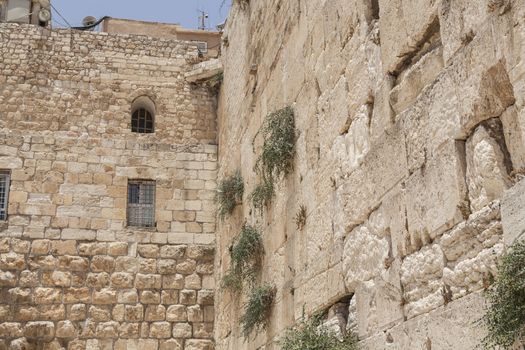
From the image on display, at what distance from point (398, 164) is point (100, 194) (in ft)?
23.0

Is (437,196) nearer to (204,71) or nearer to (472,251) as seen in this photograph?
(472,251)

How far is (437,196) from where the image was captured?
3.83m

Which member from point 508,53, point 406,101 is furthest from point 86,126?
Answer: point 508,53

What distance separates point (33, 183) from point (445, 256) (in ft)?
25.9

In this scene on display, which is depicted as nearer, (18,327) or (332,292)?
(332,292)

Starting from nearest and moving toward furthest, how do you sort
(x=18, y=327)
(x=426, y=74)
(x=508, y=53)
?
(x=508, y=53)
(x=426, y=74)
(x=18, y=327)

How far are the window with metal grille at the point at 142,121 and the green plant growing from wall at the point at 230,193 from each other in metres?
2.38

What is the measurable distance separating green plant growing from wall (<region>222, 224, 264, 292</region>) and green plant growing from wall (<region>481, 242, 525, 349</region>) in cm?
462

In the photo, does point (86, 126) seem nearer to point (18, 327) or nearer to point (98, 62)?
point (98, 62)

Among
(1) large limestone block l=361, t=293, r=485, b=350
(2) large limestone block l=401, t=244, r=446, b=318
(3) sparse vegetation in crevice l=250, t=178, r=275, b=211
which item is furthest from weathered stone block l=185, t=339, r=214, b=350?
(2) large limestone block l=401, t=244, r=446, b=318

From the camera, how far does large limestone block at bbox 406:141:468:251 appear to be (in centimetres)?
363

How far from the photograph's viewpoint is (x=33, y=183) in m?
10.5

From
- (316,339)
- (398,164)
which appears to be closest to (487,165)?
(398,164)

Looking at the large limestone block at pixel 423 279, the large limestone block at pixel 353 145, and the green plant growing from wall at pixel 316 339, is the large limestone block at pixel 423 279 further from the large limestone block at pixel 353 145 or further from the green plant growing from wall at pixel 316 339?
the large limestone block at pixel 353 145
